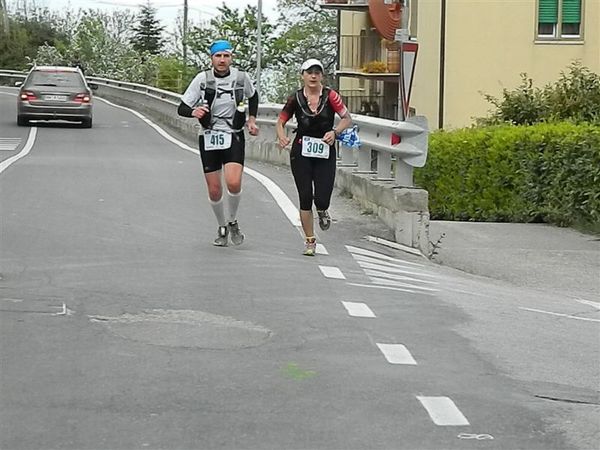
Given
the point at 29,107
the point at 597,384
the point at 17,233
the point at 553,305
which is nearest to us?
the point at 597,384

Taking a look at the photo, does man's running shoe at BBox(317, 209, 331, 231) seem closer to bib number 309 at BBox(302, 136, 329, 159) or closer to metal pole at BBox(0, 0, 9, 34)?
bib number 309 at BBox(302, 136, 329, 159)

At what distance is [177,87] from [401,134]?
42807 millimetres

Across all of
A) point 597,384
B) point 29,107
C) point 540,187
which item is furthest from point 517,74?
point 597,384

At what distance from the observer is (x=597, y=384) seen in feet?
23.0

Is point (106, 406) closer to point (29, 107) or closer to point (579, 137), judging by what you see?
point (579, 137)

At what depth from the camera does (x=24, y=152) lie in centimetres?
2284

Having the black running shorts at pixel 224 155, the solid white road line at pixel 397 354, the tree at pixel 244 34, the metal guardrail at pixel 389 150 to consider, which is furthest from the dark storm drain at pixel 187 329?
the tree at pixel 244 34

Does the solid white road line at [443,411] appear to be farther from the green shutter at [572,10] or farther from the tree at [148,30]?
the tree at [148,30]

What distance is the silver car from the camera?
30641mm

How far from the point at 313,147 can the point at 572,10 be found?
24.2 meters

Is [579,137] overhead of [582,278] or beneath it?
overhead

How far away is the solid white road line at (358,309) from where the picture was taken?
27.9 ft

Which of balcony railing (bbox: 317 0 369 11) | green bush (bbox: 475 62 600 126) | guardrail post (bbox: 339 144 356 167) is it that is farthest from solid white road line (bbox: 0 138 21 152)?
balcony railing (bbox: 317 0 369 11)

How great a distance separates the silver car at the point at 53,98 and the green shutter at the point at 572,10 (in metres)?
12.9
